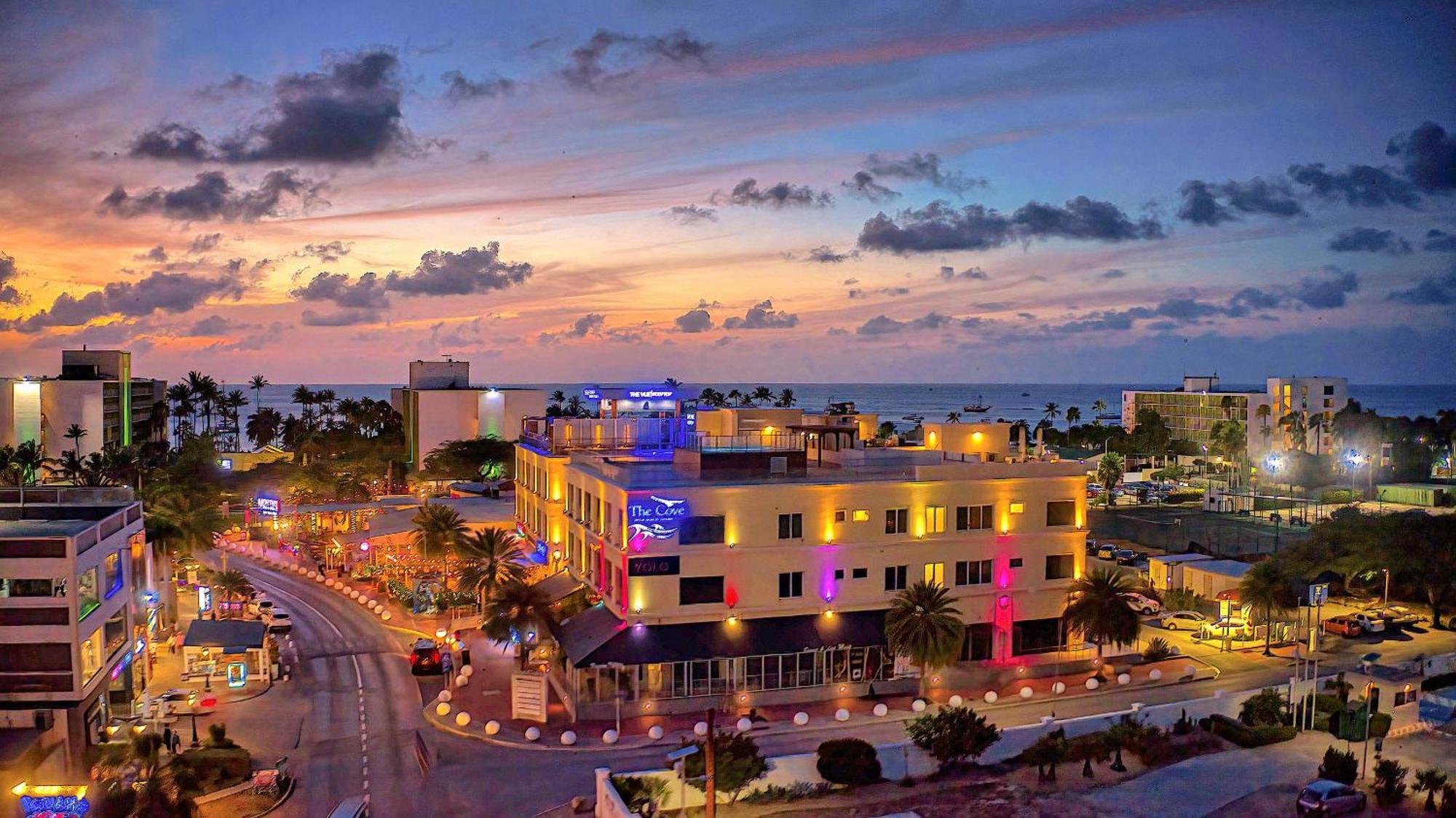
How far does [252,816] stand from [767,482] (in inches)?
875

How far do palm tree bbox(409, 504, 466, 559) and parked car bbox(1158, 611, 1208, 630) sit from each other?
3984 centimetres

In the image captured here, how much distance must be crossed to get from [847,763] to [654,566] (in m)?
12.2

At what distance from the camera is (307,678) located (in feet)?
145

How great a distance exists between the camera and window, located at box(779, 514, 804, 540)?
42.7 m

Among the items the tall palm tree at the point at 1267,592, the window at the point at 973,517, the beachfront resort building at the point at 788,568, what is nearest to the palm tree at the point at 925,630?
the beachfront resort building at the point at 788,568

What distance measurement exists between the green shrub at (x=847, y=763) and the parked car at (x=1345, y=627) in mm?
32891

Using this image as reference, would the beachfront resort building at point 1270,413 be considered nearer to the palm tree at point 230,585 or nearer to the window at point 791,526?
the window at point 791,526

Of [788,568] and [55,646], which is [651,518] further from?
[55,646]

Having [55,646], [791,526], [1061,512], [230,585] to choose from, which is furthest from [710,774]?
[230,585]

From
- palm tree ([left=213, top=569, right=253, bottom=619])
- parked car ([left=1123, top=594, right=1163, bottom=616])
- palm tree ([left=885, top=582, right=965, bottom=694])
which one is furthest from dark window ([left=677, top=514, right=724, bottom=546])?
palm tree ([left=213, top=569, right=253, bottom=619])

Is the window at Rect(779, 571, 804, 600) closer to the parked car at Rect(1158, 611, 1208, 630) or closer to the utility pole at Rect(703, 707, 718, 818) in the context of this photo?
the utility pole at Rect(703, 707, 718, 818)

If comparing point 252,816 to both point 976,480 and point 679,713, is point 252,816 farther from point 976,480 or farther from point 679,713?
point 976,480

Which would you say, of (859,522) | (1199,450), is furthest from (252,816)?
(1199,450)

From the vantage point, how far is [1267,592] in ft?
160
